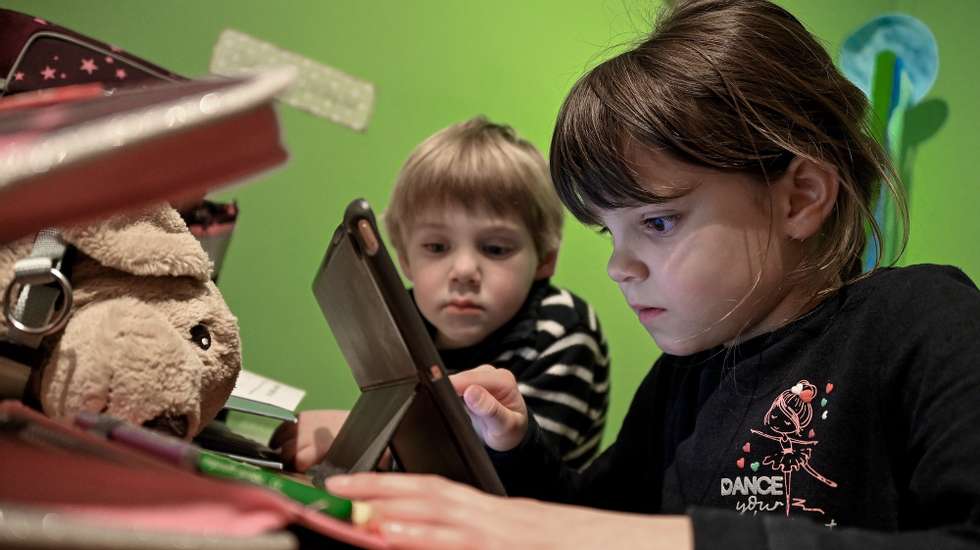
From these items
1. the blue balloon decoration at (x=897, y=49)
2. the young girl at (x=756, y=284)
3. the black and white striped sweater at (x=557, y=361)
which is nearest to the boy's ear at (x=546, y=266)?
the black and white striped sweater at (x=557, y=361)

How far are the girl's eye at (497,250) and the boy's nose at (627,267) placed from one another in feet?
1.30

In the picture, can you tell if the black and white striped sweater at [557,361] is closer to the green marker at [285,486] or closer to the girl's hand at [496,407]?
the girl's hand at [496,407]

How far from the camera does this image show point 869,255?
3.90 feet

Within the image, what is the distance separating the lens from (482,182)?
109 cm

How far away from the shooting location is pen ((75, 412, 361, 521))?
0.34 m

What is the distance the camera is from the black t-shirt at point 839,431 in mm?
448

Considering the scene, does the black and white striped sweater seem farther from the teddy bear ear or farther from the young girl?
the teddy bear ear

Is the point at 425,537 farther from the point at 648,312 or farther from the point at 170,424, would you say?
the point at 648,312

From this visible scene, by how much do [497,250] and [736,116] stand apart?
48 cm

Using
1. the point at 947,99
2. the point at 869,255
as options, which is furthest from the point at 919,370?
the point at 947,99

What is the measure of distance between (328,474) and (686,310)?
0.30m

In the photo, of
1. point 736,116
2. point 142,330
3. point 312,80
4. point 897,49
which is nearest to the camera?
point 142,330

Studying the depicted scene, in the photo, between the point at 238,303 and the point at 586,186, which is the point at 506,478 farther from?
the point at 238,303

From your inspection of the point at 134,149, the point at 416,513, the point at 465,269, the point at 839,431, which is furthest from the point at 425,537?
the point at 465,269
